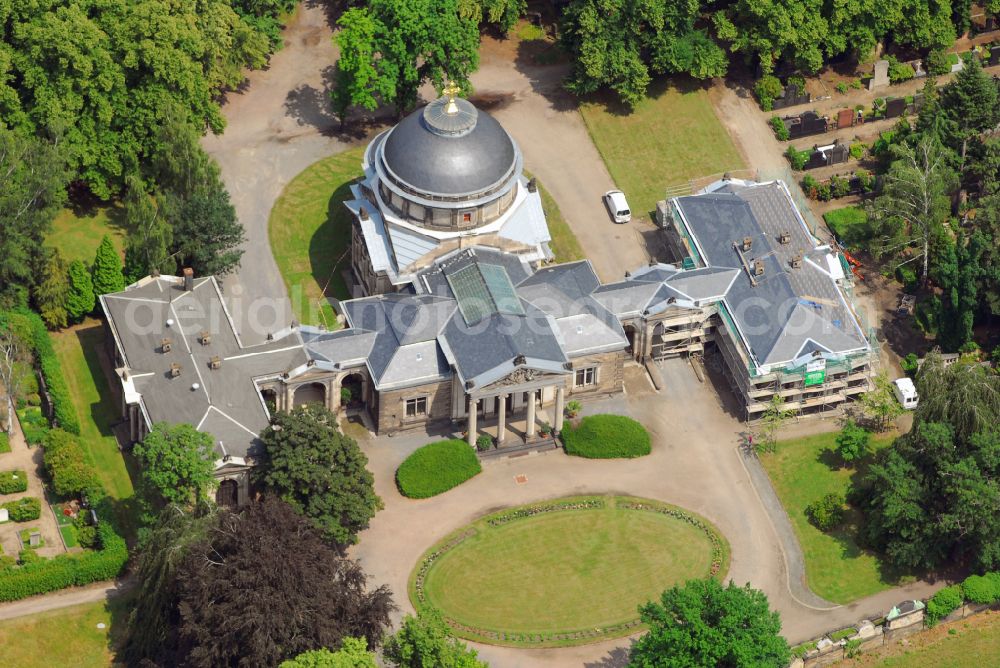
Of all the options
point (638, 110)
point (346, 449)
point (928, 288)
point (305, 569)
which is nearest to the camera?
point (305, 569)

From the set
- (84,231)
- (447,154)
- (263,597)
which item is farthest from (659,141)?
(263,597)

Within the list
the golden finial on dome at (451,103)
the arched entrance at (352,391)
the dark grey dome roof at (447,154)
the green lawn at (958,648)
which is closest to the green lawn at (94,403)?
the arched entrance at (352,391)

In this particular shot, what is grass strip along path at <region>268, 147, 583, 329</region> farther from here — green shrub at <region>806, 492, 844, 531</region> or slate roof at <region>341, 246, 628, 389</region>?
green shrub at <region>806, 492, 844, 531</region>

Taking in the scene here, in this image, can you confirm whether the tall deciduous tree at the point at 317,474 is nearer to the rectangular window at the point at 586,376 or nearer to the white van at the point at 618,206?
the rectangular window at the point at 586,376

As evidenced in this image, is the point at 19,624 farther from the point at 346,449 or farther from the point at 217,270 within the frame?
the point at 217,270

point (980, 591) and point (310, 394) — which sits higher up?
point (310, 394)

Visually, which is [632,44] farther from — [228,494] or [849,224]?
[228,494]

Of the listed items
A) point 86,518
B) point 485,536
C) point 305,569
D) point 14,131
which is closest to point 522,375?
point 485,536
